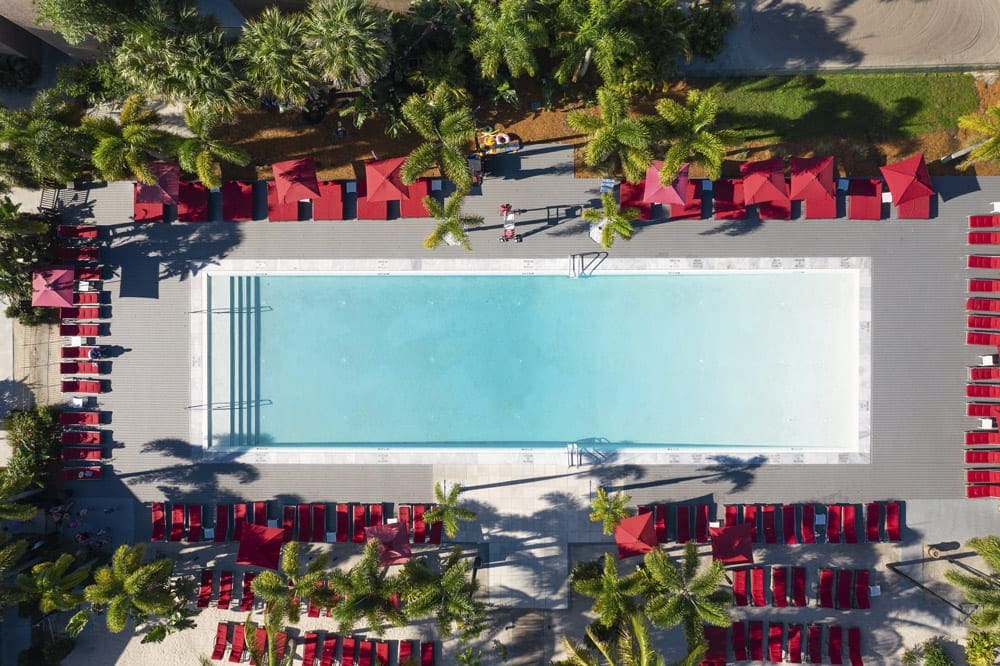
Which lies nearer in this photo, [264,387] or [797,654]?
[797,654]

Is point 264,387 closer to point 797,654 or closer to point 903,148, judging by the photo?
point 797,654

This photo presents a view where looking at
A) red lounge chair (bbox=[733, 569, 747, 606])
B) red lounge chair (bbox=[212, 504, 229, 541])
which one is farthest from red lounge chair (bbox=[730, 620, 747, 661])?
red lounge chair (bbox=[212, 504, 229, 541])

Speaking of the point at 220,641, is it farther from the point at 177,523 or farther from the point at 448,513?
the point at 448,513

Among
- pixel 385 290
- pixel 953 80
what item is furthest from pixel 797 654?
pixel 953 80

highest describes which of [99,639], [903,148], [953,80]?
[953,80]

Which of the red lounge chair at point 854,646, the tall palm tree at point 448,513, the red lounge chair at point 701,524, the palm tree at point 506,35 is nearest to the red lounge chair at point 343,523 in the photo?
the tall palm tree at point 448,513

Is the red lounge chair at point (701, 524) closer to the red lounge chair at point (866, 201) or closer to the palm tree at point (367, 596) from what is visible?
the palm tree at point (367, 596)
